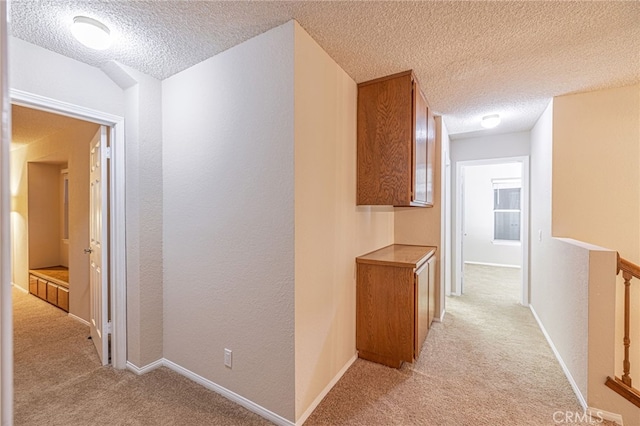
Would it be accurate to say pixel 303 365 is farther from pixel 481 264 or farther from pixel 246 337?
pixel 481 264

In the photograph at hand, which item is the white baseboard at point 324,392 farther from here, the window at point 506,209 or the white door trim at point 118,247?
the window at point 506,209

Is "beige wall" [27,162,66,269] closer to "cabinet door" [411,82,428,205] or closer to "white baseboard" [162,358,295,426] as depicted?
"white baseboard" [162,358,295,426]

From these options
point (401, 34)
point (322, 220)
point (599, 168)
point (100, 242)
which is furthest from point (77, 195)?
point (599, 168)

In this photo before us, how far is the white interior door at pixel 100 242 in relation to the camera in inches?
95.5

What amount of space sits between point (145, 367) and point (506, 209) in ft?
24.3

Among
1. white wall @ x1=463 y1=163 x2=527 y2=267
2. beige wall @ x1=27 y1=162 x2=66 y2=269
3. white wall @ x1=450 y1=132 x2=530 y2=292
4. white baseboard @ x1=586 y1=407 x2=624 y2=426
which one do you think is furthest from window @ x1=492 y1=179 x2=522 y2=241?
beige wall @ x1=27 y1=162 x2=66 y2=269

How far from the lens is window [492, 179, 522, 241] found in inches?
264

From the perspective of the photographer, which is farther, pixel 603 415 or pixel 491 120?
pixel 491 120

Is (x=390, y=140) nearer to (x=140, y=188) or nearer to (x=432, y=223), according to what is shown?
(x=432, y=223)

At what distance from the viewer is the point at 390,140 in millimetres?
2434

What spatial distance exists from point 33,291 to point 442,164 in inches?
244

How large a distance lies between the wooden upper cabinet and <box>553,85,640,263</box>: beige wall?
144cm

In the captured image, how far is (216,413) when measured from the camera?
1.89 meters

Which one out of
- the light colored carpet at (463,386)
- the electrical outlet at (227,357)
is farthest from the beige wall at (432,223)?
the electrical outlet at (227,357)
